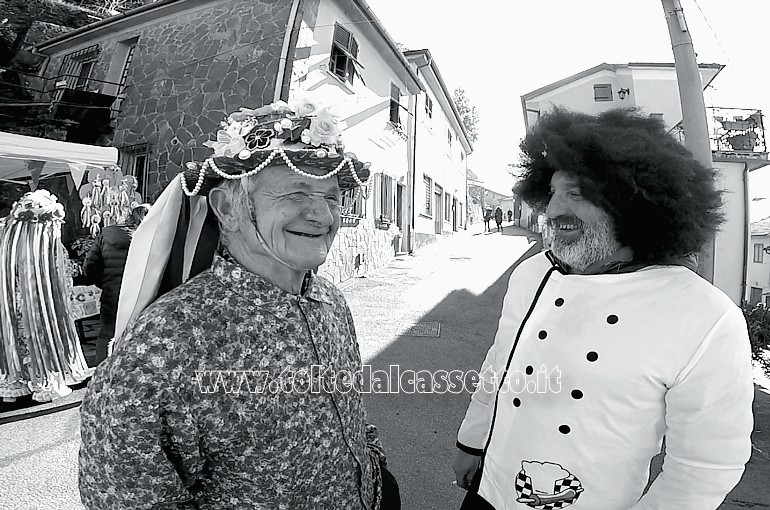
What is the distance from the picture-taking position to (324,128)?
1455 mm

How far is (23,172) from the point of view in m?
8.06

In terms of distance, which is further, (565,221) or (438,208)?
(438,208)

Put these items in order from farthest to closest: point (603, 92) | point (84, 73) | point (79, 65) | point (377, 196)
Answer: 1. point (603, 92)
2. point (377, 196)
3. point (79, 65)
4. point (84, 73)

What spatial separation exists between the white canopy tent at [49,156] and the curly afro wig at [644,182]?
7162 millimetres

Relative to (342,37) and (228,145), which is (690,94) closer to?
(228,145)

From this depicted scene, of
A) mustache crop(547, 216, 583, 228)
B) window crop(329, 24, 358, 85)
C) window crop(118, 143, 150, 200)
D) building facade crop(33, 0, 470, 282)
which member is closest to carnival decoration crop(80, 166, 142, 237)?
building facade crop(33, 0, 470, 282)

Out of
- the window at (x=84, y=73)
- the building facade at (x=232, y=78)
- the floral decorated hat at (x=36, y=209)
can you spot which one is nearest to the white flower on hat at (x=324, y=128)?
the floral decorated hat at (x=36, y=209)

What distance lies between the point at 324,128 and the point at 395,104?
1259 centimetres

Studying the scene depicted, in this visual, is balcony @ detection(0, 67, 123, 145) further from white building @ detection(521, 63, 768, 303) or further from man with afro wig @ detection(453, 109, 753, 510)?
man with afro wig @ detection(453, 109, 753, 510)

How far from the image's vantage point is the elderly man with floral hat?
3.91ft

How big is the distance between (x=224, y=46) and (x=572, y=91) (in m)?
14.0

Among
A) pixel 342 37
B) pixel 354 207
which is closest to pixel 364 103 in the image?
pixel 342 37

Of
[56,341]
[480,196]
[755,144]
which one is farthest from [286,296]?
[480,196]

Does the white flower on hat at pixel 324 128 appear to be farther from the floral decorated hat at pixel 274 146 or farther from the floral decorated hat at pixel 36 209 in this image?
the floral decorated hat at pixel 36 209
